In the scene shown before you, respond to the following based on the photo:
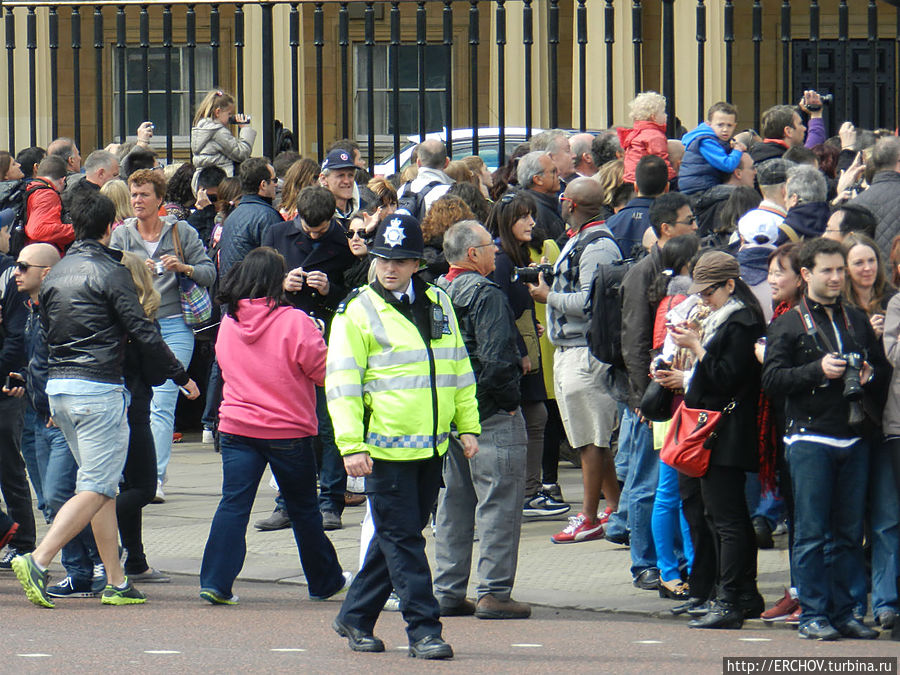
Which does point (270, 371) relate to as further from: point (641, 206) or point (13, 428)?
→ point (641, 206)

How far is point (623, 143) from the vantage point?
36.8ft

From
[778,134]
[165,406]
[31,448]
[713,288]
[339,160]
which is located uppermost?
[778,134]

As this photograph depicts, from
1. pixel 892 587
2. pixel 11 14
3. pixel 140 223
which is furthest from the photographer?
pixel 11 14

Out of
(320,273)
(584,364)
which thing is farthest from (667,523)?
(320,273)

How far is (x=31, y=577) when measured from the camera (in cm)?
762

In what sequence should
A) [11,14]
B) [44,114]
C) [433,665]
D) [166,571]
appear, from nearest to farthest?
[433,665], [166,571], [11,14], [44,114]

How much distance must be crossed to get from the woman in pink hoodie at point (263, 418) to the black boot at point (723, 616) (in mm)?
1869

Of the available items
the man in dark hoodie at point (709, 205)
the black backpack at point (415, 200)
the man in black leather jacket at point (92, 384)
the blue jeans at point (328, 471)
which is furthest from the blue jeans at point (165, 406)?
the man in dark hoodie at point (709, 205)

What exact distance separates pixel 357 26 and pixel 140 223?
15460 mm

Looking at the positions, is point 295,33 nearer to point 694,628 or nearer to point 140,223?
point 140,223

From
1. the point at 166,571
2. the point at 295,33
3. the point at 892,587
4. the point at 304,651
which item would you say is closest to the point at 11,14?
the point at 295,33

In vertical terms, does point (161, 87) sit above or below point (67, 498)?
above

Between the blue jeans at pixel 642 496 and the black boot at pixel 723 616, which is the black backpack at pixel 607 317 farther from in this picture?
the black boot at pixel 723 616

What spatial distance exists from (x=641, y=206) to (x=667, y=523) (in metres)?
2.42
